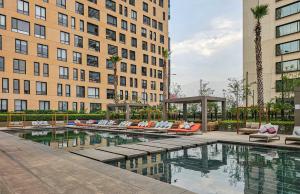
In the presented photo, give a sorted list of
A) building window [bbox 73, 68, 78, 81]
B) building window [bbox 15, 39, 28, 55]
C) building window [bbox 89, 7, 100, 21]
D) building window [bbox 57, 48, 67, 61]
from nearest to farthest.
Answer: building window [bbox 15, 39, 28, 55] < building window [bbox 57, 48, 67, 61] < building window [bbox 73, 68, 78, 81] < building window [bbox 89, 7, 100, 21]

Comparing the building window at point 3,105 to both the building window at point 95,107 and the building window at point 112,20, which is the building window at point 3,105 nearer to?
the building window at point 95,107

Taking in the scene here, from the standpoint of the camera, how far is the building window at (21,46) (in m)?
37.4

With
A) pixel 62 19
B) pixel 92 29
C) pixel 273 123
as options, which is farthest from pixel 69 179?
pixel 92 29

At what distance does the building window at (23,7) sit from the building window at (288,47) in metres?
43.4

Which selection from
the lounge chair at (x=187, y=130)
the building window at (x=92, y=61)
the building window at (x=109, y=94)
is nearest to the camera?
the lounge chair at (x=187, y=130)

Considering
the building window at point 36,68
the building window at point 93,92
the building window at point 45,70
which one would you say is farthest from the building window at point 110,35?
the building window at point 36,68

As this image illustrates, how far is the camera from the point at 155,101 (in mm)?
61094

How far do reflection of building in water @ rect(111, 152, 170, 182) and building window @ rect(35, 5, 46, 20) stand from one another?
36.8 m

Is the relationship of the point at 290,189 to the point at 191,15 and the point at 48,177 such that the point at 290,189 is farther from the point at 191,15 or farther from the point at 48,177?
the point at 191,15

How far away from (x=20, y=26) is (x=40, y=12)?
420cm

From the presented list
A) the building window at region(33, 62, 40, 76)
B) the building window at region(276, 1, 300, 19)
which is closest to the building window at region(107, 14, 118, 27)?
the building window at region(33, 62, 40, 76)

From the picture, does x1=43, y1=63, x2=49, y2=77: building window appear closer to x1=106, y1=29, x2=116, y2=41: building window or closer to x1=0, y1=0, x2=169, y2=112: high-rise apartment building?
x1=0, y1=0, x2=169, y2=112: high-rise apartment building

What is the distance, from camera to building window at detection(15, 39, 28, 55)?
3738cm

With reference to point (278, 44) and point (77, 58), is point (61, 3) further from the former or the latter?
point (278, 44)
